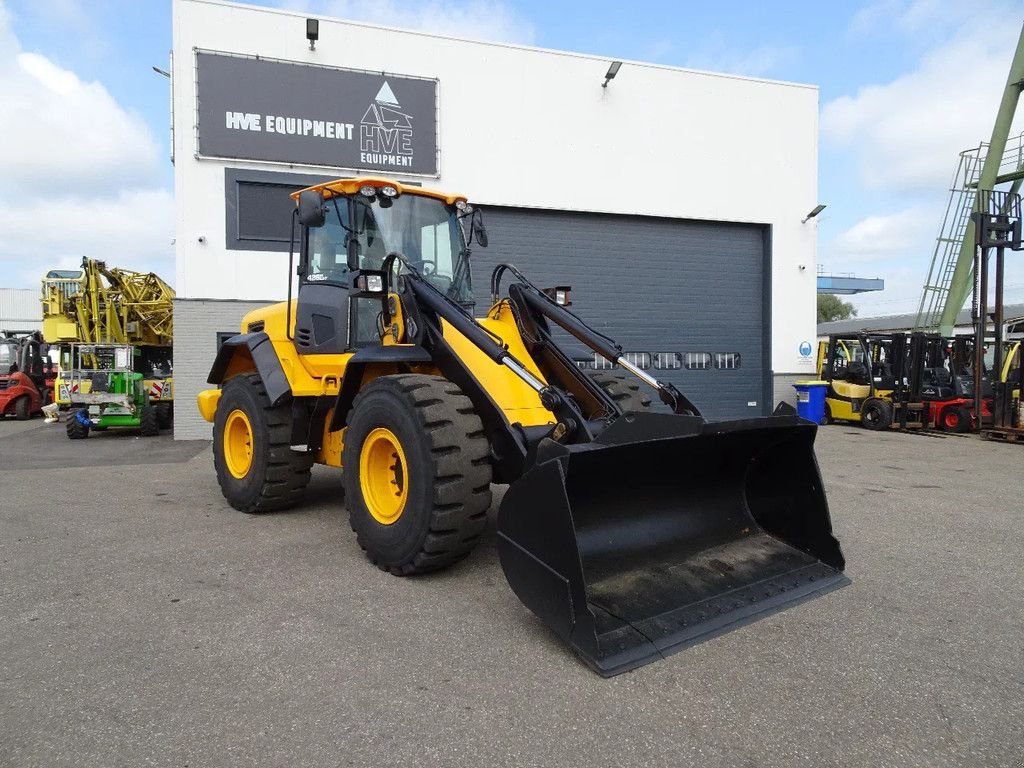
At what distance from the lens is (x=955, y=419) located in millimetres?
14750

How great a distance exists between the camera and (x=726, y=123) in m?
15.2

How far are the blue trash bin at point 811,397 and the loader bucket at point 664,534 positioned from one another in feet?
40.4

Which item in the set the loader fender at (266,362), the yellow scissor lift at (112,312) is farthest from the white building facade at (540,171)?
the loader fender at (266,362)

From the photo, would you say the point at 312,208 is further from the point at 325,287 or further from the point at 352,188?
the point at 325,287

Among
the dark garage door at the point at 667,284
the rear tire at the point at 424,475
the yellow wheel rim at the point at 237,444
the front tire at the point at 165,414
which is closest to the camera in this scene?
the rear tire at the point at 424,475

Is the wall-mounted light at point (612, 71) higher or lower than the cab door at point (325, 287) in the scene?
higher

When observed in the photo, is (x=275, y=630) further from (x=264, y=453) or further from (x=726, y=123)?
(x=726, y=123)

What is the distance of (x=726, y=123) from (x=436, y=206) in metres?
11.7

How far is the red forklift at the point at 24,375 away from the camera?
18.9 m

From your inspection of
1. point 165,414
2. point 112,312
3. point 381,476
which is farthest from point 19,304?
point 381,476

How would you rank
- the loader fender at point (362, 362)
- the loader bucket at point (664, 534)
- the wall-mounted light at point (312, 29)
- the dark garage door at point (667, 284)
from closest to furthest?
the loader bucket at point (664, 534) → the loader fender at point (362, 362) → the wall-mounted light at point (312, 29) → the dark garage door at point (667, 284)

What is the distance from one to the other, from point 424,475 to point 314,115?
1048 cm

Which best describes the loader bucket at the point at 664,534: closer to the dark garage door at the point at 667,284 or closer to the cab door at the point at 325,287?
the cab door at the point at 325,287

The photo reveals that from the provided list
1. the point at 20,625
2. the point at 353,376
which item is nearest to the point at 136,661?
the point at 20,625
